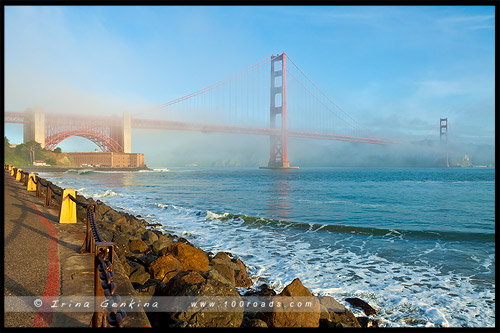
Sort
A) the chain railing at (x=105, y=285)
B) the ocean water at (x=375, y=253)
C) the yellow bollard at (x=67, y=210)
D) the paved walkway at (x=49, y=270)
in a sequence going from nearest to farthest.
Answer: the chain railing at (x=105, y=285) → the paved walkway at (x=49, y=270) → the ocean water at (x=375, y=253) → the yellow bollard at (x=67, y=210)

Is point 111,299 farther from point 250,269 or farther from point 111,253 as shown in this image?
point 250,269

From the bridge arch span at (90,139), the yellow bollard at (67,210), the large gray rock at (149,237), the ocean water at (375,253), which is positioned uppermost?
the bridge arch span at (90,139)

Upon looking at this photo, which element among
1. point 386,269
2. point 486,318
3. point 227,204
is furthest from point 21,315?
point 227,204

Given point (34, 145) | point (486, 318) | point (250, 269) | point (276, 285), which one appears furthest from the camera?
point (34, 145)

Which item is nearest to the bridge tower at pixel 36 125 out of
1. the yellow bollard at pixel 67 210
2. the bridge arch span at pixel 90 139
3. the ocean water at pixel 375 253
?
the bridge arch span at pixel 90 139

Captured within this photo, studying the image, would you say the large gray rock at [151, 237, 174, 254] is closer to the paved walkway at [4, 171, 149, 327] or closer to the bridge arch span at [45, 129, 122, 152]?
the paved walkway at [4, 171, 149, 327]

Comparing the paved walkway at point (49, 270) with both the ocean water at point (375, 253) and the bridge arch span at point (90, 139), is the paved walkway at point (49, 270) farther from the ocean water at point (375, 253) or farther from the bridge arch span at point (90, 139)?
the bridge arch span at point (90, 139)

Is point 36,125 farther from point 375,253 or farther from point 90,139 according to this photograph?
point 375,253

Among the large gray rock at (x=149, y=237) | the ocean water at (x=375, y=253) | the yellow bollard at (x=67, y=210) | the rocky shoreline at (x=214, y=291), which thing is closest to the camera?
the rocky shoreline at (x=214, y=291)
